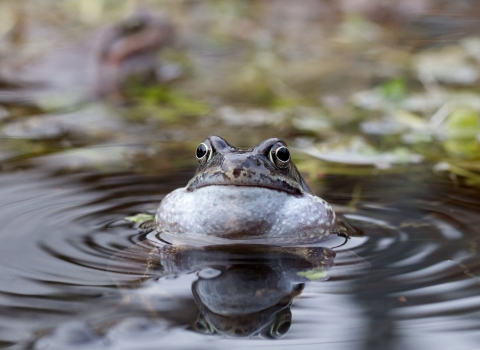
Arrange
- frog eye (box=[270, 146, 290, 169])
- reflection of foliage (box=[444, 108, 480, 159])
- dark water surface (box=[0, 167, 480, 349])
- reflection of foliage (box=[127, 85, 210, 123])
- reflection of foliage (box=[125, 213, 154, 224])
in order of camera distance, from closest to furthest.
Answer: dark water surface (box=[0, 167, 480, 349]) → frog eye (box=[270, 146, 290, 169]) → reflection of foliage (box=[125, 213, 154, 224]) → reflection of foliage (box=[444, 108, 480, 159]) → reflection of foliage (box=[127, 85, 210, 123])

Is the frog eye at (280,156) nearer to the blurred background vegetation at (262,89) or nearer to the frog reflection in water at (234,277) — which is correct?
the frog reflection in water at (234,277)

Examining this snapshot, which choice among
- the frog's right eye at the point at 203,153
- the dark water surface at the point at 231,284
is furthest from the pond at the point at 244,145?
the frog's right eye at the point at 203,153

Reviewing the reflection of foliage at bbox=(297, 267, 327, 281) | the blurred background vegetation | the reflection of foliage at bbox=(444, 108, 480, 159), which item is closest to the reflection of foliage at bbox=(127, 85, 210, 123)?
the blurred background vegetation

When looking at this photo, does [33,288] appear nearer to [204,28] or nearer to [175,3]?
[204,28]

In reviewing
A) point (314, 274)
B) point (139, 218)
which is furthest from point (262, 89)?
point (314, 274)

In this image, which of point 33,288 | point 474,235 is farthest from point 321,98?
point 33,288

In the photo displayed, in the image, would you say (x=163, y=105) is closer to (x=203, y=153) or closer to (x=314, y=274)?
(x=203, y=153)

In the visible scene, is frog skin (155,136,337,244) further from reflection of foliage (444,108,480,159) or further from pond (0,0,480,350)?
reflection of foliage (444,108,480,159)
